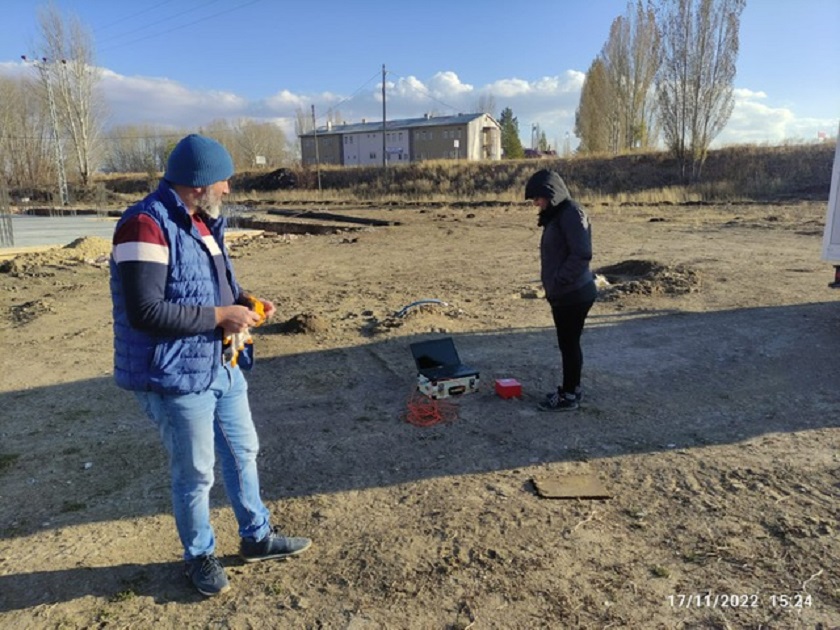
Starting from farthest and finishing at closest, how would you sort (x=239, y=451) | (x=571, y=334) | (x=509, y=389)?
(x=509, y=389) → (x=571, y=334) → (x=239, y=451)

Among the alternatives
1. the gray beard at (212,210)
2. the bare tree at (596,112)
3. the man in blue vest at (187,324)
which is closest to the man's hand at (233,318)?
the man in blue vest at (187,324)

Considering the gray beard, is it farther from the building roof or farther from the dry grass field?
the building roof

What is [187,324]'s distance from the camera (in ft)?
7.38

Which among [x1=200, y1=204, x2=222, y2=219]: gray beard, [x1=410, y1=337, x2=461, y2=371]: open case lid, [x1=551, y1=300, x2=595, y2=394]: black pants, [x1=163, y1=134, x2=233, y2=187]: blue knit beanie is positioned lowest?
[x1=410, y1=337, x2=461, y2=371]: open case lid

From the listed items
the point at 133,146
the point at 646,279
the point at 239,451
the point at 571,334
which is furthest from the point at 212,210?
the point at 133,146

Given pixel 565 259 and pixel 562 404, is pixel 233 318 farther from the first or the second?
pixel 562 404

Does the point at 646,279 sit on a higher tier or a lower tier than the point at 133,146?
lower

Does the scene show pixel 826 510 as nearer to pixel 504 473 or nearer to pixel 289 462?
pixel 504 473

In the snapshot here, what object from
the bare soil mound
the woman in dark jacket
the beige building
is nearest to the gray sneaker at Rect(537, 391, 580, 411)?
the woman in dark jacket

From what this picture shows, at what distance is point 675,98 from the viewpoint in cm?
3256

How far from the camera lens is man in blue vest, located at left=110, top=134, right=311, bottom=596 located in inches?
85.6

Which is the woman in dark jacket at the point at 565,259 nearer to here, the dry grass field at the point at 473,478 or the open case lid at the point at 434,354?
the dry grass field at the point at 473,478

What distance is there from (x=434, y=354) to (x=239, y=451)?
2.82m

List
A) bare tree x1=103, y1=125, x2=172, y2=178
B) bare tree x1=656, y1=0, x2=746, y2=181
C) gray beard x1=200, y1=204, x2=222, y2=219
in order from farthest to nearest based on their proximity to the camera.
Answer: bare tree x1=103, y1=125, x2=172, y2=178, bare tree x1=656, y1=0, x2=746, y2=181, gray beard x1=200, y1=204, x2=222, y2=219
